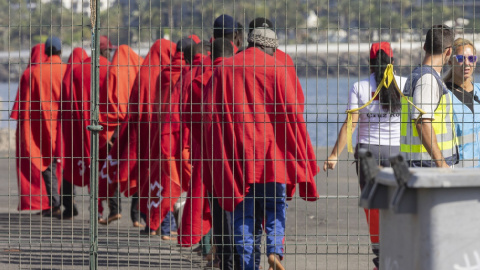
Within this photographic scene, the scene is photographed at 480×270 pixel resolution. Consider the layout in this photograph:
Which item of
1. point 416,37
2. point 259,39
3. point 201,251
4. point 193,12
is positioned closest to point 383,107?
point 416,37

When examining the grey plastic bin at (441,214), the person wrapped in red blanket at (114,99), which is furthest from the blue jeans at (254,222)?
the person wrapped in red blanket at (114,99)

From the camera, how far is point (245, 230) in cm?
704

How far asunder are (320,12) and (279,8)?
0.40 metres

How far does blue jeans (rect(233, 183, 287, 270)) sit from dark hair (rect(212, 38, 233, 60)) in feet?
4.11

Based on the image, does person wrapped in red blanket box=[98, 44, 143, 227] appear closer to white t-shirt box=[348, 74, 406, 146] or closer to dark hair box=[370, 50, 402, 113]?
white t-shirt box=[348, 74, 406, 146]

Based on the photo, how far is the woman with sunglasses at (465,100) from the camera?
704 centimetres

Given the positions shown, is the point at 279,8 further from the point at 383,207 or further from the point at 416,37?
the point at 383,207

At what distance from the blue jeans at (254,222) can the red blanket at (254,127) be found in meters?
0.10

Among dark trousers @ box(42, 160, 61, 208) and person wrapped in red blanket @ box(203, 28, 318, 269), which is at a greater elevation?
person wrapped in red blanket @ box(203, 28, 318, 269)

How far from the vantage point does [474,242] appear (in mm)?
4910

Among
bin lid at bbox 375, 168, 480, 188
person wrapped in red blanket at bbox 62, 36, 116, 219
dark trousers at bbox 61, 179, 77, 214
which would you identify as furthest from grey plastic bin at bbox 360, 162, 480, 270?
dark trousers at bbox 61, 179, 77, 214

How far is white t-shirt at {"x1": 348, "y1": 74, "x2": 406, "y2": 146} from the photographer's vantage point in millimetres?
7586

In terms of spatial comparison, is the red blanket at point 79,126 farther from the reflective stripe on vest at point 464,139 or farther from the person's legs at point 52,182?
the reflective stripe on vest at point 464,139

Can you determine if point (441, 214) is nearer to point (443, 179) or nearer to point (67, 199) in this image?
point (443, 179)
